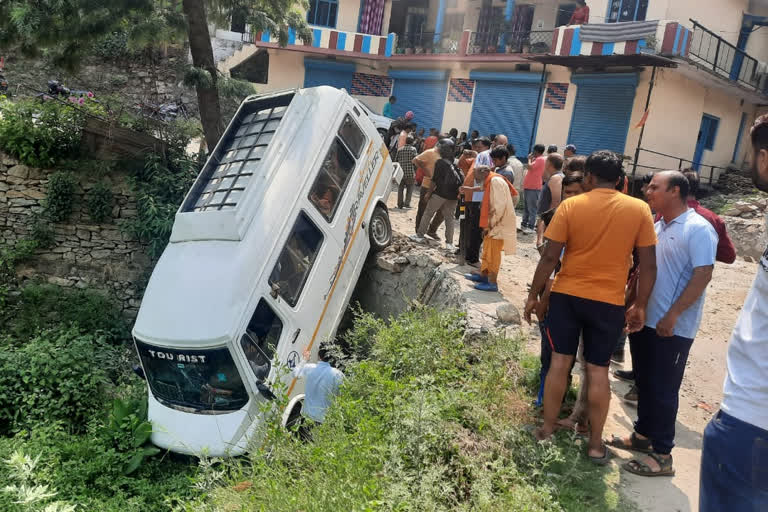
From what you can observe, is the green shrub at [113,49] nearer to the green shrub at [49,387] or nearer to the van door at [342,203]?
the green shrub at [49,387]

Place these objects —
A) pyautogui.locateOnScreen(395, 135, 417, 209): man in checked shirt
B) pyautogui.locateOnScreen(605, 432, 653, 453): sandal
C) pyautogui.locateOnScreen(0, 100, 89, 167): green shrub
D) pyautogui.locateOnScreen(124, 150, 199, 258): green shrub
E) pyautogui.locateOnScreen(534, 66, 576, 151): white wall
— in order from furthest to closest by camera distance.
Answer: pyautogui.locateOnScreen(534, 66, 576, 151): white wall
pyautogui.locateOnScreen(395, 135, 417, 209): man in checked shirt
pyautogui.locateOnScreen(0, 100, 89, 167): green shrub
pyautogui.locateOnScreen(124, 150, 199, 258): green shrub
pyautogui.locateOnScreen(605, 432, 653, 453): sandal

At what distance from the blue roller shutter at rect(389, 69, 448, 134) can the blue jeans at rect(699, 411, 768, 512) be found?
2111 centimetres

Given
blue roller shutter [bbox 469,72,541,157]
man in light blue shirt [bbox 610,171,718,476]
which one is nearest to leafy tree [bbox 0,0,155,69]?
man in light blue shirt [bbox 610,171,718,476]

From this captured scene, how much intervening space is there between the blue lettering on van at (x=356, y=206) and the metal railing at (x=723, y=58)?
10.9 m

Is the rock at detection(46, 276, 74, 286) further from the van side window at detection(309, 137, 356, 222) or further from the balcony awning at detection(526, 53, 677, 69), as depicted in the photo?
the balcony awning at detection(526, 53, 677, 69)

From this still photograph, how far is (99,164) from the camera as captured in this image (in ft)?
35.4

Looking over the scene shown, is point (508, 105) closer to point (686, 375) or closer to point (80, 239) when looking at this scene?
point (80, 239)

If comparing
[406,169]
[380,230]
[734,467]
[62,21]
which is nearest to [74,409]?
[380,230]

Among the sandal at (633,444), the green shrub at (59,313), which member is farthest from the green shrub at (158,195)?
the sandal at (633,444)

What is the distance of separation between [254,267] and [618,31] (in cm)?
1302

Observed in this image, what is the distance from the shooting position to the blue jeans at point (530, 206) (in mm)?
11094

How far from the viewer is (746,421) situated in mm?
1689

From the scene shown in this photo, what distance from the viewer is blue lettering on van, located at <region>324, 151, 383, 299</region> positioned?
7.19m

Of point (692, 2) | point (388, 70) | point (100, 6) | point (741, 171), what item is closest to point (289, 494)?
point (100, 6)
